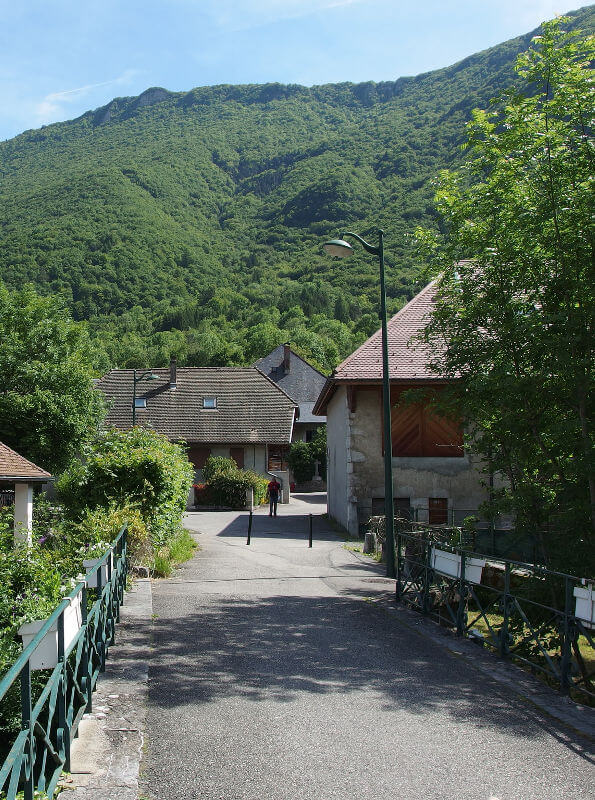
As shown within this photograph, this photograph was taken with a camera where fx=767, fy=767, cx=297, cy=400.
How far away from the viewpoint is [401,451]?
22.3m

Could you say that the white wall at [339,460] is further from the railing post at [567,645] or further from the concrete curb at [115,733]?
the railing post at [567,645]

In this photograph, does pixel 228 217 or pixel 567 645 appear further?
pixel 228 217

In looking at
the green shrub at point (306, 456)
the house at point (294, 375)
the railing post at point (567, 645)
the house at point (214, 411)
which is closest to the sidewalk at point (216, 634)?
the railing post at point (567, 645)

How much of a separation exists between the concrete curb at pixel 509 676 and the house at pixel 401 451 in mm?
11974

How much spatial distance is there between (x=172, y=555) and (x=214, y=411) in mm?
28586

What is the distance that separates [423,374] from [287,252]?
10451 centimetres

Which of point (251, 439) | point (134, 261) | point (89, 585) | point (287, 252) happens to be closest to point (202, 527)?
point (251, 439)

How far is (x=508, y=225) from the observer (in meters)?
9.73

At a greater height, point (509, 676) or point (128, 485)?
point (128, 485)

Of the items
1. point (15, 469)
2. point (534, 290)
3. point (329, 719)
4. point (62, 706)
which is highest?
point (534, 290)

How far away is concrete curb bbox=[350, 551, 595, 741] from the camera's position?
590cm

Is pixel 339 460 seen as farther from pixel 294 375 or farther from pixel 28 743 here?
pixel 294 375

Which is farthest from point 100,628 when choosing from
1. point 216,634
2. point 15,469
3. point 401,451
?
point 401,451

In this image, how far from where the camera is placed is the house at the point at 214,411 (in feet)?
137
